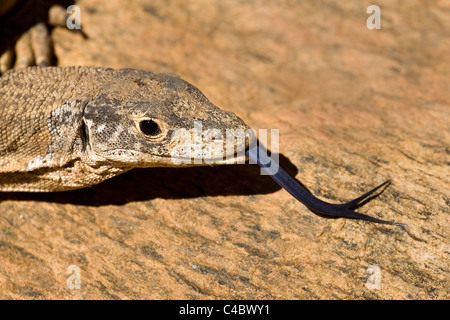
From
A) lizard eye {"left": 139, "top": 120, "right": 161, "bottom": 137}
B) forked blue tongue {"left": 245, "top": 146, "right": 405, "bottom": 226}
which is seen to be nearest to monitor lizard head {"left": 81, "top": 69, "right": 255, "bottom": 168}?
lizard eye {"left": 139, "top": 120, "right": 161, "bottom": 137}

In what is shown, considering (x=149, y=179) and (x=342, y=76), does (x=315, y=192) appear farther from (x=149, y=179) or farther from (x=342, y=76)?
(x=342, y=76)

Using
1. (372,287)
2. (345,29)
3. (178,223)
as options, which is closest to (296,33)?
(345,29)
